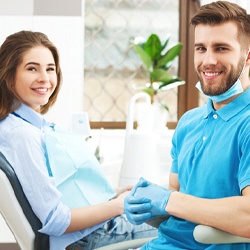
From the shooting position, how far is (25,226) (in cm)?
165

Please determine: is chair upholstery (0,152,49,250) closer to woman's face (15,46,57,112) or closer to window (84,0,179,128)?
woman's face (15,46,57,112)

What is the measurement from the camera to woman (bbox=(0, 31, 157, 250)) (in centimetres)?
169

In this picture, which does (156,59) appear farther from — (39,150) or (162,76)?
(39,150)

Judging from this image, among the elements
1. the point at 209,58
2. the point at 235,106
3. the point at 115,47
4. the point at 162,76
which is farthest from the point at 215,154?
the point at 115,47

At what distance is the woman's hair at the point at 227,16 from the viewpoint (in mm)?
1486

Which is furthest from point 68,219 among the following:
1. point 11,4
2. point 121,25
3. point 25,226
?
point 121,25

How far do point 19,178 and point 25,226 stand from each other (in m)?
0.14

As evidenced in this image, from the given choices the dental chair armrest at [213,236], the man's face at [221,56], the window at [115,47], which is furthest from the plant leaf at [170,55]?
the dental chair armrest at [213,236]

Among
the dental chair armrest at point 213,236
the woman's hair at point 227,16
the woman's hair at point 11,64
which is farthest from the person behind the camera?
the woman's hair at point 11,64

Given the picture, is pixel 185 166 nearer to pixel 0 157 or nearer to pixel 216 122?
pixel 216 122

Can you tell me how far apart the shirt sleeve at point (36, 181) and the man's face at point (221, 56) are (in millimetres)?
565

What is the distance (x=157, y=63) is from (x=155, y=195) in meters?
1.83

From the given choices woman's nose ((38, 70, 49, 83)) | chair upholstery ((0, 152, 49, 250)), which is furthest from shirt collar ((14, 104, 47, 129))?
chair upholstery ((0, 152, 49, 250))

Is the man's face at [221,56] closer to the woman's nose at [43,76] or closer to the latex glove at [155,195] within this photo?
the latex glove at [155,195]
